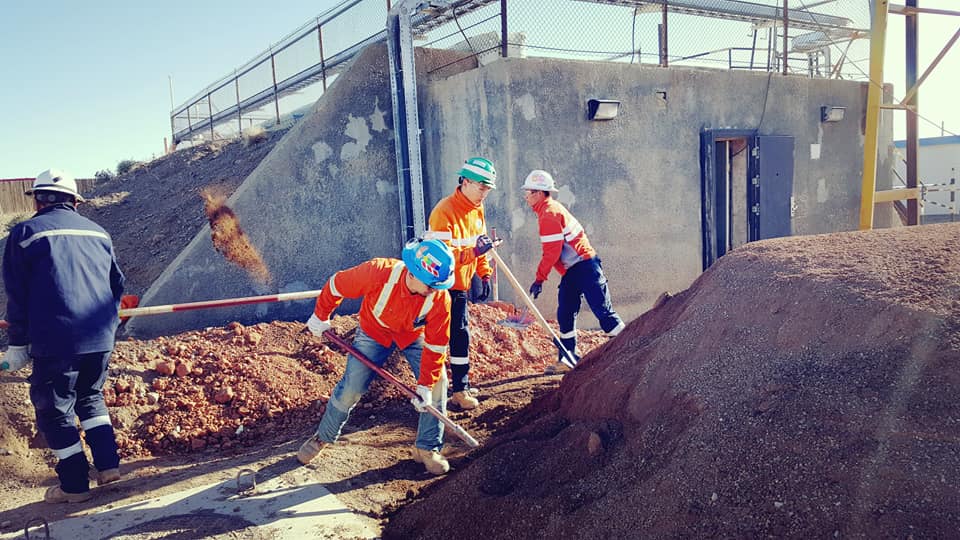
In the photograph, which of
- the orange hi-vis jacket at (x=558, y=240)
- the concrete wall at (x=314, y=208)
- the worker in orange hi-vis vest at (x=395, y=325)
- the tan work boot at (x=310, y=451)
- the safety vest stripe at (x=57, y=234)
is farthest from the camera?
the concrete wall at (x=314, y=208)

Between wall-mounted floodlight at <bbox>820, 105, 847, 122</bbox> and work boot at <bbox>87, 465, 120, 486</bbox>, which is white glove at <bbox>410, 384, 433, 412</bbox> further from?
wall-mounted floodlight at <bbox>820, 105, 847, 122</bbox>

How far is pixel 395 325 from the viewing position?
4.07 m

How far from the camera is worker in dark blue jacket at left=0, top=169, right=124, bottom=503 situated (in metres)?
3.82

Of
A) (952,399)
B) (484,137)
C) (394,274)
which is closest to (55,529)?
(394,274)

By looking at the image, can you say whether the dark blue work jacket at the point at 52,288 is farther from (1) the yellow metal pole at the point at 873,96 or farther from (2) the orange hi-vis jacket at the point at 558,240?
(1) the yellow metal pole at the point at 873,96

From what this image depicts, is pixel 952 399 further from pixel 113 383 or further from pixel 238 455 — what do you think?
pixel 113 383

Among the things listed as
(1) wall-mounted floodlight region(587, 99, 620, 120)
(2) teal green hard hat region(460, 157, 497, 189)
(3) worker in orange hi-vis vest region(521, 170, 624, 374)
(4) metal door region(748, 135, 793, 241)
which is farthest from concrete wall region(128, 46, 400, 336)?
(4) metal door region(748, 135, 793, 241)

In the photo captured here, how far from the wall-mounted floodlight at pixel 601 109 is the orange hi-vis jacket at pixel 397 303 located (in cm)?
470

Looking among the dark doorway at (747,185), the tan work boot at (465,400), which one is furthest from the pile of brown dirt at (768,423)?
the dark doorway at (747,185)

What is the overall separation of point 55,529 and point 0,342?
5.27 m

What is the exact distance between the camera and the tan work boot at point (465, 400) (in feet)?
17.2

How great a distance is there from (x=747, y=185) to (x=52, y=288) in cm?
897

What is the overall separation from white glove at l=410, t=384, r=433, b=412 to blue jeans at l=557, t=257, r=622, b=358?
7.53ft

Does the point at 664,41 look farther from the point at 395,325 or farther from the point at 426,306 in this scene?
the point at 395,325
